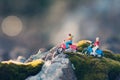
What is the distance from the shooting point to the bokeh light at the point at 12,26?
4995 inches

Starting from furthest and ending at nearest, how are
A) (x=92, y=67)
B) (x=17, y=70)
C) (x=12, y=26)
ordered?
(x=12, y=26) < (x=92, y=67) < (x=17, y=70)

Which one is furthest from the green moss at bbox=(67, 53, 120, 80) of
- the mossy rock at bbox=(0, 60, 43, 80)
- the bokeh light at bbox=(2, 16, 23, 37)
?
the bokeh light at bbox=(2, 16, 23, 37)

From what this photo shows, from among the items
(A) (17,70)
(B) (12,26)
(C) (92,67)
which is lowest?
(C) (92,67)

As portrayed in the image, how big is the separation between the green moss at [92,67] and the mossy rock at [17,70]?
3.22 metres

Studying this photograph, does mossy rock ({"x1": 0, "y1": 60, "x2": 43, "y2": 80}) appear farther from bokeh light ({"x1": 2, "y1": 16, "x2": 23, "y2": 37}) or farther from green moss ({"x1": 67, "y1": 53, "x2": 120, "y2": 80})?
bokeh light ({"x1": 2, "y1": 16, "x2": 23, "y2": 37})

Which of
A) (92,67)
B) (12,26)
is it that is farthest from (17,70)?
(12,26)

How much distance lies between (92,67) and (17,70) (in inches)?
270

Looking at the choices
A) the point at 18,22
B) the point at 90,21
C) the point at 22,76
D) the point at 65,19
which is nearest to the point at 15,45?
the point at 18,22

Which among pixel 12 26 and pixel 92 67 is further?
pixel 12 26

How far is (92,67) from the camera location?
36562 mm

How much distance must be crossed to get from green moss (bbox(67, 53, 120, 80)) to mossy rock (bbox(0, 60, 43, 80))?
10.6ft

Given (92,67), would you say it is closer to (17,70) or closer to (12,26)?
(17,70)

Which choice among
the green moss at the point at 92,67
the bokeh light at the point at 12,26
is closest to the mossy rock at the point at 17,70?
the green moss at the point at 92,67

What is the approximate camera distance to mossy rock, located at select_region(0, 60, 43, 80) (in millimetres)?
33656
